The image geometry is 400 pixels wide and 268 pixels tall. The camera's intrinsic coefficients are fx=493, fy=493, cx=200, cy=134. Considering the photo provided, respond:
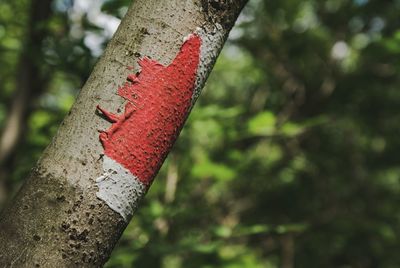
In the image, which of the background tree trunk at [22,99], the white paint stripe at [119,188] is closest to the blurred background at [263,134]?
the background tree trunk at [22,99]

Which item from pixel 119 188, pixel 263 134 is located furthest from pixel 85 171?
pixel 263 134

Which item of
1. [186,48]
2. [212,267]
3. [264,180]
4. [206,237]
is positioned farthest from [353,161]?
[186,48]

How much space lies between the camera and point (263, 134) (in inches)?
105

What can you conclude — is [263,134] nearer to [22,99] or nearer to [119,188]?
[22,99]

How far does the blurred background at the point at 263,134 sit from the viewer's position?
7.51 feet

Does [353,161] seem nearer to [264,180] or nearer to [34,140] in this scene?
[264,180]

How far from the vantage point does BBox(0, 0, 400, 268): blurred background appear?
90.1 inches

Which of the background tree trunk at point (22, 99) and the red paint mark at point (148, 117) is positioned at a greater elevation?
the red paint mark at point (148, 117)

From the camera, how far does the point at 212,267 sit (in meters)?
2.17

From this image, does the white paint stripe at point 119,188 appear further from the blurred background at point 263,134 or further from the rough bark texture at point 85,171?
the blurred background at point 263,134

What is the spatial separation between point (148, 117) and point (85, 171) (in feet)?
0.41

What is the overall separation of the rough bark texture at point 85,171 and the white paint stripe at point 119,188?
10mm

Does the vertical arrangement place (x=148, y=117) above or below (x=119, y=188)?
above

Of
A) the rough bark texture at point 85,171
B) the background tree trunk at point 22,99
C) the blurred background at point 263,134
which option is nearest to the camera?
the rough bark texture at point 85,171
